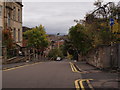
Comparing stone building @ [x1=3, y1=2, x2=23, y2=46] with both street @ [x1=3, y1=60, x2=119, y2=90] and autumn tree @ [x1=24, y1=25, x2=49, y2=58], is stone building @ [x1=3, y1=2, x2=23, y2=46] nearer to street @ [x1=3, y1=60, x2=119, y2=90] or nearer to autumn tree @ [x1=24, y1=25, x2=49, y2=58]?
autumn tree @ [x1=24, y1=25, x2=49, y2=58]

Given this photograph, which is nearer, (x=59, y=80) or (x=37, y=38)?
(x=59, y=80)

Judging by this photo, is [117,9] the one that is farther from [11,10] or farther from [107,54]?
[11,10]

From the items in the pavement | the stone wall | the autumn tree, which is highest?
the autumn tree

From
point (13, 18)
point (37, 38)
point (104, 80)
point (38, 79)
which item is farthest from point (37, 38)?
point (104, 80)

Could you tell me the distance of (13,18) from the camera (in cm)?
4459

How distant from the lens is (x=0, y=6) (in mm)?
38156

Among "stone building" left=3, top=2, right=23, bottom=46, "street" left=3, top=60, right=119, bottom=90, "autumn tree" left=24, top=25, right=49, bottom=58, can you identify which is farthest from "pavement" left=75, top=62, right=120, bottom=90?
"autumn tree" left=24, top=25, right=49, bottom=58

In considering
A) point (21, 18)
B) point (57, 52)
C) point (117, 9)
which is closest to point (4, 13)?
point (21, 18)

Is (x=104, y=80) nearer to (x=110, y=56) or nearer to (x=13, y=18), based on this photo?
(x=110, y=56)

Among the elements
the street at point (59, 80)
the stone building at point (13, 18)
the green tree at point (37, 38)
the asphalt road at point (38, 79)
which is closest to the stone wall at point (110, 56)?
the street at point (59, 80)

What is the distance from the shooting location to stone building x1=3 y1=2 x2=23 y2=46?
132 feet

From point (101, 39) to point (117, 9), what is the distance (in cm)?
452

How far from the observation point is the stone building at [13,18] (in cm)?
4022

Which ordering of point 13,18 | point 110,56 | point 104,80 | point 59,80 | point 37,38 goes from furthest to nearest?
point 37,38, point 13,18, point 110,56, point 59,80, point 104,80
